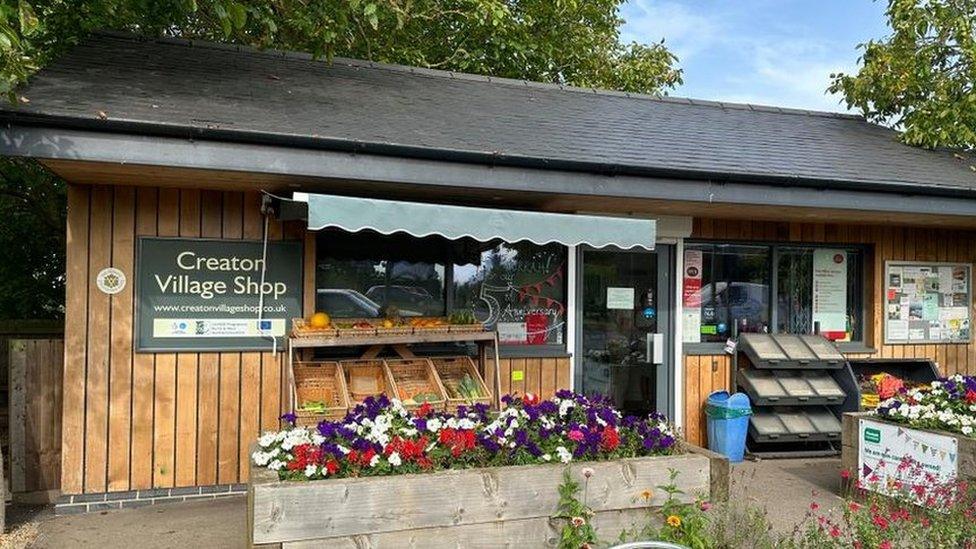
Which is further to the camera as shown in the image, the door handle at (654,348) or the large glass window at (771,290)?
the large glass window at (771,290)

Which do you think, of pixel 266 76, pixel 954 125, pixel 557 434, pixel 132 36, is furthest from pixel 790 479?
pixel 132 36

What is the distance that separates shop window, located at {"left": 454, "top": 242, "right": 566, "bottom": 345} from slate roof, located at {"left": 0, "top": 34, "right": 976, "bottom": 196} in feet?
4.00

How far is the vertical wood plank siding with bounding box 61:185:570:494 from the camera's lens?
5371 mm

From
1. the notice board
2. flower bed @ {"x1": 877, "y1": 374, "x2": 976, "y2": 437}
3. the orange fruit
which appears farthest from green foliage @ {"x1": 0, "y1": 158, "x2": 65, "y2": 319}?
the notice board

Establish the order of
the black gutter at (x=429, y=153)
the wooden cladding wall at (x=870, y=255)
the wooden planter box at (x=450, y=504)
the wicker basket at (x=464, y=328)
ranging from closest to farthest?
1. the wooden planter box at (x=450, y=504)
2. the black gutter at (x=429, y=153)
3. the wicker basket at (x=464, y=328)
4. the wooden cladding wall at (x=870, y=255)

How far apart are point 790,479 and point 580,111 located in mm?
4330

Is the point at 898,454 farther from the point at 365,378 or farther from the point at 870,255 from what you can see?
the point at 365,378

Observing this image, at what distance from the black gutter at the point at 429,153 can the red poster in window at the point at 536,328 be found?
1823mm

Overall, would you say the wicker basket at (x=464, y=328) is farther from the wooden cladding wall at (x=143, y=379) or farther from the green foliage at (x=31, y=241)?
the green foliage at (x=31, y=241)

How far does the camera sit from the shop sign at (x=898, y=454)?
4918 millimetres

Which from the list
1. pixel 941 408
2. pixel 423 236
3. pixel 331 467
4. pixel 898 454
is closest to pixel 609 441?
pixel 331 467

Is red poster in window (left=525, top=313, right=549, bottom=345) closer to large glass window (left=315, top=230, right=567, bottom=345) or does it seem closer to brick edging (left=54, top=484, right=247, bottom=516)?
large glass window (left=315, top=230, right=567, bottom=345)

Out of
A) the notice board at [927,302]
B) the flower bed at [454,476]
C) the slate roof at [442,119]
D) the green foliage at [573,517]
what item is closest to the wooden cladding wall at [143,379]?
the slate roof at [442,119]

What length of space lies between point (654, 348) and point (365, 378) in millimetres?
3159
